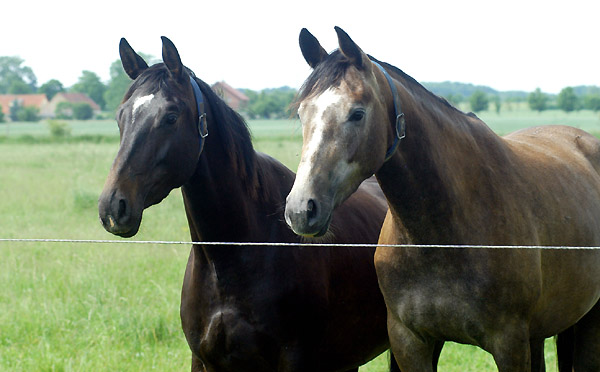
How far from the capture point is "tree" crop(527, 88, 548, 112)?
8538cm

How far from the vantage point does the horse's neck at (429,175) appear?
3.18 meters

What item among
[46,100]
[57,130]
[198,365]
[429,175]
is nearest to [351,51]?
[429,175]

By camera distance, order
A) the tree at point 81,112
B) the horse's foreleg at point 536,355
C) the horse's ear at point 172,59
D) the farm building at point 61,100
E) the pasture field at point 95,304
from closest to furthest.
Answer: the horse's ear at point 172,59 → the horse's foreleg at point 536,355 → the pasture field at point 95,304 → the tree at point 81,112 → the farm building at point 61,100

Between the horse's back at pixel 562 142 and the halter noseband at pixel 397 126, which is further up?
the halter noseband at pixel 397 126

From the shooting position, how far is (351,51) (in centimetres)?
297

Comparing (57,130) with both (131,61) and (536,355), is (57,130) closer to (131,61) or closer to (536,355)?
(131,61)

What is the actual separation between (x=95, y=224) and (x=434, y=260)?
29.6 feet

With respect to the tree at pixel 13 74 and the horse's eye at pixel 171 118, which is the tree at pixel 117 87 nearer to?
the horse's eye at pixel 171 118

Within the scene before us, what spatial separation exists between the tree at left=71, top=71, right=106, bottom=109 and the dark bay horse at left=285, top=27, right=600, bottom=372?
9234 centimetres

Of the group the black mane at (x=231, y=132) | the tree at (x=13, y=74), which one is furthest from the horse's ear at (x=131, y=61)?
the tree at (x=13, y=74)

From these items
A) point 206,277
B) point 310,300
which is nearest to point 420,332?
point 310,300

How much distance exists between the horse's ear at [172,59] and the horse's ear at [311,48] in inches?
28.7

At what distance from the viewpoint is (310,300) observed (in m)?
3.71

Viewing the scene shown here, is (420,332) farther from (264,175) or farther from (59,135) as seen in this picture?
(59,135)
